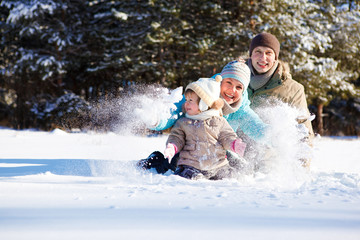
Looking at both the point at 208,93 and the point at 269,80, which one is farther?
the point at 269,80

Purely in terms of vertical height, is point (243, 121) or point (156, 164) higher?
point (243, 121)

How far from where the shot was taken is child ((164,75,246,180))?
2.72m

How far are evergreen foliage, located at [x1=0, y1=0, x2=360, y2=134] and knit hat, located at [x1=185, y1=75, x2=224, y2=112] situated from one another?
6.31 meters

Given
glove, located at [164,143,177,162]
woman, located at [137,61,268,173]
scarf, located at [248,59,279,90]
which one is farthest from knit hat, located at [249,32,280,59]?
glove, located at [164,143,177,162]

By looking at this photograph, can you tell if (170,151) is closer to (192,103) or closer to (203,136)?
(203,136)

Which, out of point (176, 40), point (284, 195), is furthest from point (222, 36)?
point (284, 195)

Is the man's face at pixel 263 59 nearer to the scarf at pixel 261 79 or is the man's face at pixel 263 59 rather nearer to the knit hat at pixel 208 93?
the scarf at pixel 261 79

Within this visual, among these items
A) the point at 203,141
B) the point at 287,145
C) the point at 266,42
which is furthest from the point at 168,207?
the point at 266,42

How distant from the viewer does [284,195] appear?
194cm

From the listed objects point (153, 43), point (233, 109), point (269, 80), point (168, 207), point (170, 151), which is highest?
point (153, 43)

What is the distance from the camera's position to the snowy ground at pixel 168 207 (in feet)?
4.25

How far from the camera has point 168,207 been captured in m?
1.64

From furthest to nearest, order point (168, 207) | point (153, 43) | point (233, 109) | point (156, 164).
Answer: point (153, 43), point (156, 164), point (233, 109), point (168, 207)

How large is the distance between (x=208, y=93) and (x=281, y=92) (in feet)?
3.58
